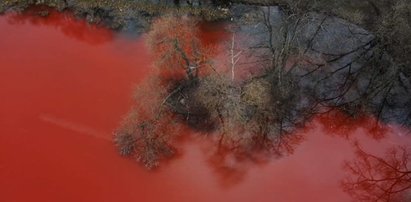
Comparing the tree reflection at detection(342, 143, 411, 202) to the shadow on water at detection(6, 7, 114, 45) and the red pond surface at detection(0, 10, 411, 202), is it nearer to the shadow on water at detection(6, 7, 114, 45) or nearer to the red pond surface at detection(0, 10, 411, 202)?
the red pond surface at detection(0, 10, 411, 202)

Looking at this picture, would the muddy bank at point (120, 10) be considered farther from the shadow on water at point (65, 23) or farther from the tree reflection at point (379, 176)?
the tree reflection at point (379, 176)

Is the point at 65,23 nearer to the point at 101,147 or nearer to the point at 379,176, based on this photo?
the point at 101,147

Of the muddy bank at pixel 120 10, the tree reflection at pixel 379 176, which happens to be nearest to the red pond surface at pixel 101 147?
the tree reflection at pixel 379 176

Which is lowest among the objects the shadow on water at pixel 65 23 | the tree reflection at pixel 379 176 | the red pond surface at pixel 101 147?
the tree reflection at pixel 379 176

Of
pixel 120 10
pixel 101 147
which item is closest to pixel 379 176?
pixel 101 147

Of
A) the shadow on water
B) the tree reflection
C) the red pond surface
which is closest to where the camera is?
the red pond surface

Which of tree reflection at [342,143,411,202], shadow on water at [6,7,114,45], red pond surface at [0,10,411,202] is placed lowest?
tree reflection at [342,143,411,202]

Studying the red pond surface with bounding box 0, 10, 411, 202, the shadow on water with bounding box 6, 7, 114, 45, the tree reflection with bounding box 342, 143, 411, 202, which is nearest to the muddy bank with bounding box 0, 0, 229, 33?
the shadow on water with bounding box 6, 7, 114, 45
